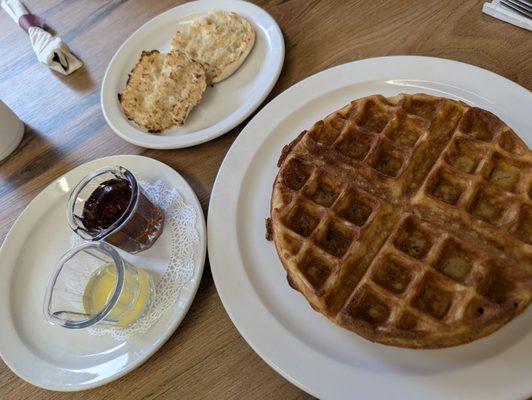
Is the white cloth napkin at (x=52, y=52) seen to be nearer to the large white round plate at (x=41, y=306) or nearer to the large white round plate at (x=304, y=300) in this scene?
the large white round plate at (x=41, y=306)

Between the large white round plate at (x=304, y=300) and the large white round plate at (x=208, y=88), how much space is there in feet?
0.57

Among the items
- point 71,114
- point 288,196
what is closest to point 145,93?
point 71,114

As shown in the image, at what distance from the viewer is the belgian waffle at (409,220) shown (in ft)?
3.48

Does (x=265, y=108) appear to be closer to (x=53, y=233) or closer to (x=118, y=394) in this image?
(x=53, y=233)

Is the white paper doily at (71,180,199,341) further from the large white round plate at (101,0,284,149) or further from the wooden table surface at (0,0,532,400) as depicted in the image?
the large white round plate at (101,0,284,149)

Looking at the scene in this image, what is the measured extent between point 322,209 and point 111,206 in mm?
808

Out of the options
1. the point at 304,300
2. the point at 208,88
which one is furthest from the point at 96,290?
the point at 208,88

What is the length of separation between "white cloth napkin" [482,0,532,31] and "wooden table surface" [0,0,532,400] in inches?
0.9

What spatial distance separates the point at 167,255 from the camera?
4.85ft

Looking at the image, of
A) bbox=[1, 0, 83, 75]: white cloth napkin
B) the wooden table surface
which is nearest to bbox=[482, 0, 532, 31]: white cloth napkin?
the wooden table surface

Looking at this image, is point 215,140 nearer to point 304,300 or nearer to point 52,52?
point 304,300

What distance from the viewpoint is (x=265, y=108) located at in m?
1.64

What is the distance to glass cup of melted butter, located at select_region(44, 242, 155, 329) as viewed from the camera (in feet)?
4.25

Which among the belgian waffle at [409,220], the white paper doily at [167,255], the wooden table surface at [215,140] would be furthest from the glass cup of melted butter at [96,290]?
the belgian waffle at [409,220]
